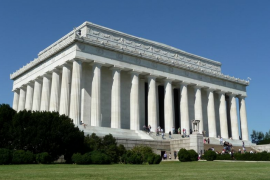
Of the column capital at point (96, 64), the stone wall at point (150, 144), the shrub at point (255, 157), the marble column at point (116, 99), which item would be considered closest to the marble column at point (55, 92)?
the column capital at point (96, 64)

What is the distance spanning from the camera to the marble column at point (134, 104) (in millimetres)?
57625

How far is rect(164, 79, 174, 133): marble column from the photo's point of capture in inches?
2456

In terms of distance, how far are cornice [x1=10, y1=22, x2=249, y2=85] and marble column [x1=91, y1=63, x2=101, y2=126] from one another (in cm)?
432

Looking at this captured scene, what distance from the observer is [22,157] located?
1196 inches

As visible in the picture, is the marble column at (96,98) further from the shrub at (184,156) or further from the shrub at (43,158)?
the shrub at (43,158)

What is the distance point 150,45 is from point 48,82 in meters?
22.1

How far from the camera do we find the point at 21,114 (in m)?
35.2

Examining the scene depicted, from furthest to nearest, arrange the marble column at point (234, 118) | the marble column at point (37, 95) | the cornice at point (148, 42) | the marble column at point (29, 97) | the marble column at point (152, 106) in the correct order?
1. the marble column at point (234, 118)
2. the marble column at point (29, 97)
3. the marble column at point (37, 95)
4. the cornice at point (148, 42)
5. the marble column at point (152, 106)

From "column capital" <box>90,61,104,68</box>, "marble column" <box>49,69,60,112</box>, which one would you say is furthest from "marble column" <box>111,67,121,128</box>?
"marble column" <box>49,69,60,112</box>

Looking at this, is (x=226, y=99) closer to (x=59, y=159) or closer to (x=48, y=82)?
(x=48, y=82)

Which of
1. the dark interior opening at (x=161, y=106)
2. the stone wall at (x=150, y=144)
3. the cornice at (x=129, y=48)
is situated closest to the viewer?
the stone wall at (x=150, y=144)

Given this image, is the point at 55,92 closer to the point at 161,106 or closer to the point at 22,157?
the point at 161,106

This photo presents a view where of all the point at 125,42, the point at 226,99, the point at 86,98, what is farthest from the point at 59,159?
the point at 226,99

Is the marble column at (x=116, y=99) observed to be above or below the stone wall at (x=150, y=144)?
above
